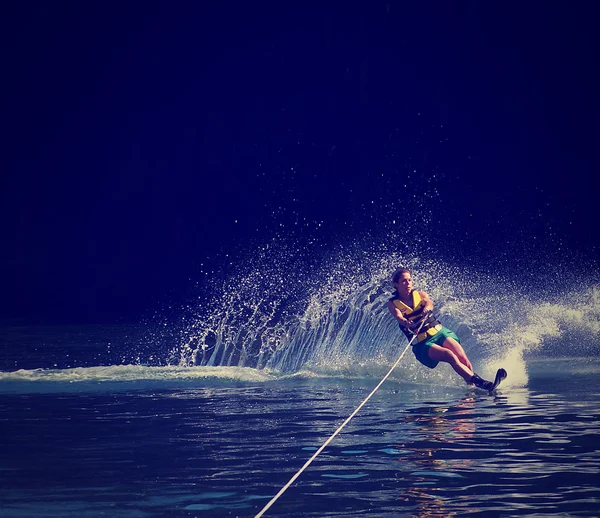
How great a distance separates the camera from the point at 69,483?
7613mm

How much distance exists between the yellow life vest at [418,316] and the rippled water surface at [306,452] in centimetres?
61

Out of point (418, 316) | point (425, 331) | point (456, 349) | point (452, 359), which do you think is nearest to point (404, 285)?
point (418, 316)

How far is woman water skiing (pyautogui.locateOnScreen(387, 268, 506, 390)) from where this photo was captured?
12.4 meters

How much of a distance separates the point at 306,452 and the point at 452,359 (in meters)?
4.23

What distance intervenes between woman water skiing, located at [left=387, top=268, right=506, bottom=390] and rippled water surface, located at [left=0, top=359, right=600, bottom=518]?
32cm

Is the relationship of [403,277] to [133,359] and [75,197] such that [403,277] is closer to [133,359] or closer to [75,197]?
[133,359]

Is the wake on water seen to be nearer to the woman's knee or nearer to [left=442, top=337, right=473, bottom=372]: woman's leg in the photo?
[left=442, top=337, right=473, bottom=372]: woman's leg

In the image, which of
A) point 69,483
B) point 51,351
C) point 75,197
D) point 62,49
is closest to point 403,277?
point 69,483

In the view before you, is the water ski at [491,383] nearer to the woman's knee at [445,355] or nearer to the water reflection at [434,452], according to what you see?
the woman's knee at [445,355]

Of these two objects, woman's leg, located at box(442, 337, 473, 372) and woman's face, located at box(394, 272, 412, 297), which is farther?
woman's face, located at box(394, 272, 412, 297)

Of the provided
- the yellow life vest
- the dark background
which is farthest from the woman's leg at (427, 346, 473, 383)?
the dark background

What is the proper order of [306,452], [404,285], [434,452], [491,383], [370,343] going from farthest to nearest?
[370,343]
[404,285]
[491,383]
[306,452]
[434,452]

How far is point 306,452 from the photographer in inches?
335

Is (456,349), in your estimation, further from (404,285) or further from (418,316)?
(404,285)
